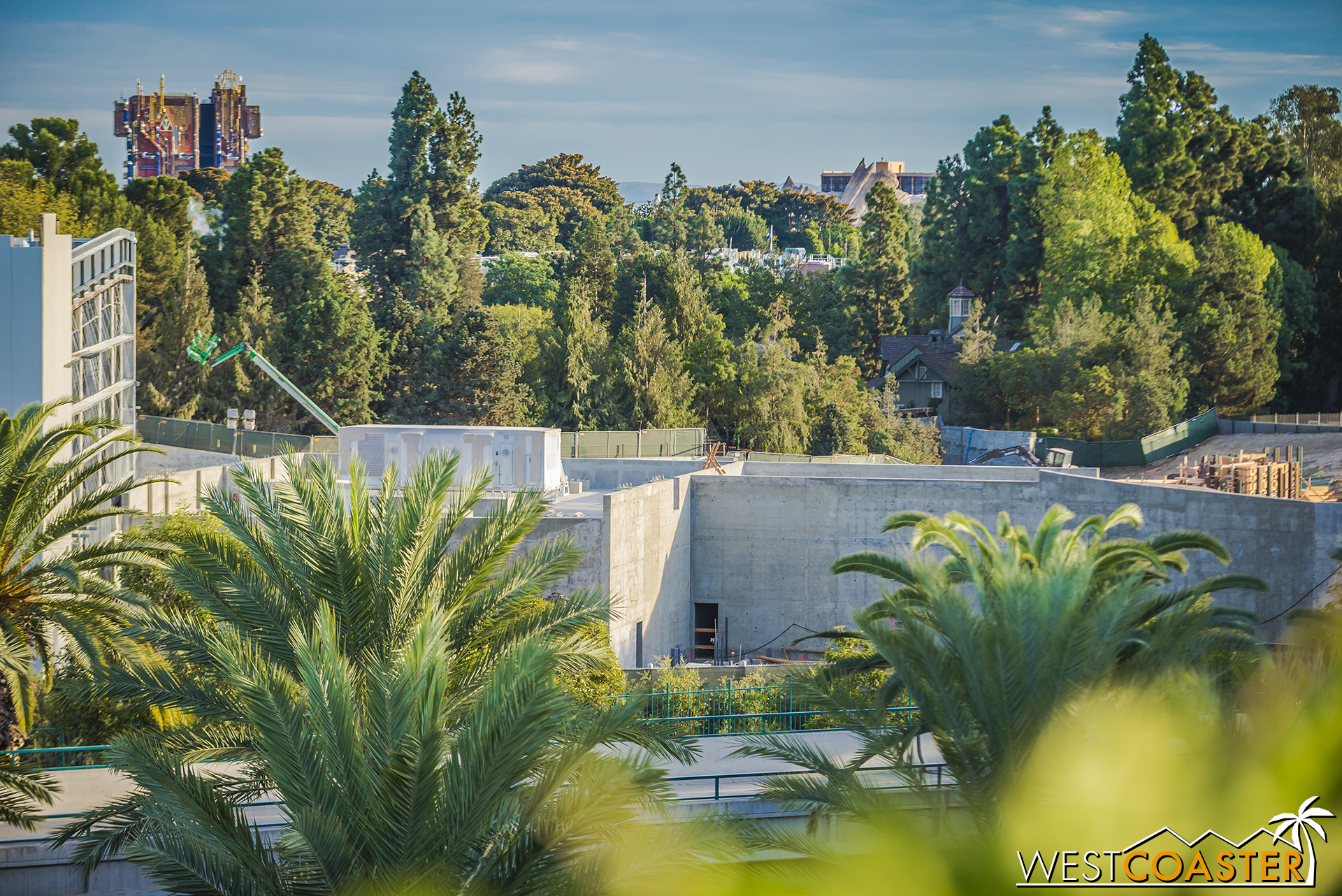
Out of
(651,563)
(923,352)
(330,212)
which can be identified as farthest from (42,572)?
(330,212)

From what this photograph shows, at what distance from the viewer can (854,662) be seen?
587 inches

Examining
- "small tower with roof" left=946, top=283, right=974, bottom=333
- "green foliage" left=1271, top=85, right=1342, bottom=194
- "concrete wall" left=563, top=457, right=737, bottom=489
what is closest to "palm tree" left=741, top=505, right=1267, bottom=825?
"concrete wall" left=563, top=457, right=737, bottom=489

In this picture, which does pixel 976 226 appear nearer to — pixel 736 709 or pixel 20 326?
pixel 736 709

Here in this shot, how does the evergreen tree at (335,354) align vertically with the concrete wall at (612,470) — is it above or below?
above

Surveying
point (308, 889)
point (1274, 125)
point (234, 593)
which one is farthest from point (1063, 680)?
point (1274, 125)

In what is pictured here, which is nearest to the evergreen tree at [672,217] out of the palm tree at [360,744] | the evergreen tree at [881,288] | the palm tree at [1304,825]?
the evergreen tree at [881,288]

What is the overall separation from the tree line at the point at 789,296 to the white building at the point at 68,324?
25.4 metres

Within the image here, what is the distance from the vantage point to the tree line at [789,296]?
51.3 metres

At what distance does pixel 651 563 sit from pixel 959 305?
44103 millimetres

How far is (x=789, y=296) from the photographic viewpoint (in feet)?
232

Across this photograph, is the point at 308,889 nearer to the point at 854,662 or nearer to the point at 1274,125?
the point at 854,662

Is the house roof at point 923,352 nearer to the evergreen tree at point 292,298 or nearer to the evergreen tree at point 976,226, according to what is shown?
the evergreen tree at point 976,226

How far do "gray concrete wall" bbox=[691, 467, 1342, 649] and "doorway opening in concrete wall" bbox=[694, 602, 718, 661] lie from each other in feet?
1.18

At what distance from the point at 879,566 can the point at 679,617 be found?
17.0 metres
